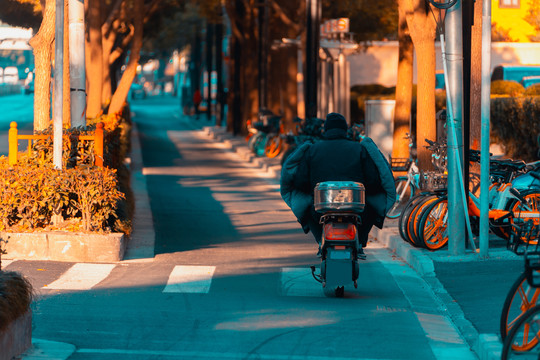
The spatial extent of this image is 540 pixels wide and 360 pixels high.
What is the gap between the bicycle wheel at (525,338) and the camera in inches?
227

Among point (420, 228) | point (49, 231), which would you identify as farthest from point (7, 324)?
point (420, 228)

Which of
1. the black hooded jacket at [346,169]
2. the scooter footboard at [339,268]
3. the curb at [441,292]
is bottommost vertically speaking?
the curb at [441,292]

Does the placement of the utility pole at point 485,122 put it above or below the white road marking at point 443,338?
above

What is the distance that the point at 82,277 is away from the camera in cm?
1016

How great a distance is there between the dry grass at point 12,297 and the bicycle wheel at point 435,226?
5.96 metres

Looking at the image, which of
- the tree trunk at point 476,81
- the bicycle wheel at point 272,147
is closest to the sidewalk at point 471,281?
the tree trunk at point 476,81

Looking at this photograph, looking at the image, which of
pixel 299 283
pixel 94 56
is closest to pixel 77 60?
pixel 299 283

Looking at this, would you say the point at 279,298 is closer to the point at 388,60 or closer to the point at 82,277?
the point at 82,277

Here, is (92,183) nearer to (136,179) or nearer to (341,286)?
(341,286)

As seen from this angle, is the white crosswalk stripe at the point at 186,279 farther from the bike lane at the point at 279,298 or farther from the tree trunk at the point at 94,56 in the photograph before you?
the tree trunk at the point at 94,56

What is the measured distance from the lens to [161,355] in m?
7.02

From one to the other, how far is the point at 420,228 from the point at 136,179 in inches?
426

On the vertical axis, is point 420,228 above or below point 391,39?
below

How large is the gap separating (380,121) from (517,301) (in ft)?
51.7
